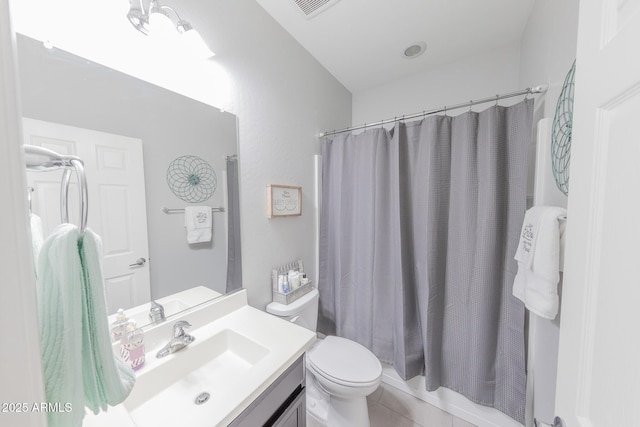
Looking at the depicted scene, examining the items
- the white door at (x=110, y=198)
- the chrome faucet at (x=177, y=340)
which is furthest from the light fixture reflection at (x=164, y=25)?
the chrome faucet at (x=177, y=340)

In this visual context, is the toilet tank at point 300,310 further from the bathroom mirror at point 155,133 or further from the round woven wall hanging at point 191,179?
the round woven wall hanging at point 191,179

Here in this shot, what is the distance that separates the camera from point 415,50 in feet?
5.35

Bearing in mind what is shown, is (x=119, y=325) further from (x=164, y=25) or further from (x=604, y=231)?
(x=604, y=231)

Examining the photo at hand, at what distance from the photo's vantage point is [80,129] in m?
0.74

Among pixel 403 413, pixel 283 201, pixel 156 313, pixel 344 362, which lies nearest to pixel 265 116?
pixel 283 201

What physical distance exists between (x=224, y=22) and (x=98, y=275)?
129 cm

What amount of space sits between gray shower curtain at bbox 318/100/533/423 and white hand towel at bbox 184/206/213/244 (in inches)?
38.0

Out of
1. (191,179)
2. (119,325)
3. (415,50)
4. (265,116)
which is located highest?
(415,50)

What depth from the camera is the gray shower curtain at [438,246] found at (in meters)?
1.22

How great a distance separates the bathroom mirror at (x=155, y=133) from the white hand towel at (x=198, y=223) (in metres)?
0.02

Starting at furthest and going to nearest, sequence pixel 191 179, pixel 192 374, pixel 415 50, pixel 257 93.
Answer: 1. pixel 415 50
2. pixel 257 93
3. pixel 191 179
4. pixel 192 374

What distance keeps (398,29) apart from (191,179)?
1567mm

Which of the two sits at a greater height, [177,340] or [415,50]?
[415,50]

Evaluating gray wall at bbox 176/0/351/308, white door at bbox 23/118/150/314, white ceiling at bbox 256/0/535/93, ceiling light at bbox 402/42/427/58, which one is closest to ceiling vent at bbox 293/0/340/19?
white ceiling at bbox 256/0/535/93
